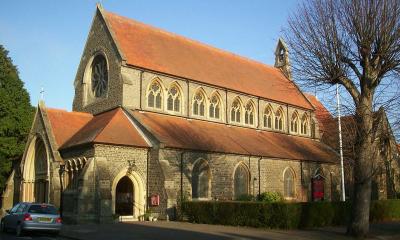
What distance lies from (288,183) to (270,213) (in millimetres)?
13619

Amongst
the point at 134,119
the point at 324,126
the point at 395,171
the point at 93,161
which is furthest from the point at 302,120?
the point at 93,161

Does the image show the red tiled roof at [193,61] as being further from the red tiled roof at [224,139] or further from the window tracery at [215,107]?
the red tiled roof at [224,139]

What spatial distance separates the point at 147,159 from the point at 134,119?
274 cm

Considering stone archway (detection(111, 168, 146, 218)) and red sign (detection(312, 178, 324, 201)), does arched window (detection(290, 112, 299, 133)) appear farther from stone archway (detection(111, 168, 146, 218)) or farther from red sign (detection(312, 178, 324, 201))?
stone archway (detection(111, 168, 146, 218))

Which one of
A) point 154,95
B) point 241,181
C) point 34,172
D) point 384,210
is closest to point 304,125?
point 241,181

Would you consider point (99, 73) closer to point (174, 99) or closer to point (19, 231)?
point (174, 99)

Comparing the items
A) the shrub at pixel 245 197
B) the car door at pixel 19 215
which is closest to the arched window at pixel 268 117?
the shrub at pixel 245 197

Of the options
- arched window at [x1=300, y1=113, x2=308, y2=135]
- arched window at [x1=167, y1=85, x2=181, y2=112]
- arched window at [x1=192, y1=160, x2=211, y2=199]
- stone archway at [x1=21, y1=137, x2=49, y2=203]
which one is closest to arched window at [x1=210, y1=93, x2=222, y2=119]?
arched window at [x1=167, y1=85, x2=181, y2=112]

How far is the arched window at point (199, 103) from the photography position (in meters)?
32.8

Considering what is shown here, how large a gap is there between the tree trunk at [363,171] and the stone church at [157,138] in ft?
13.1

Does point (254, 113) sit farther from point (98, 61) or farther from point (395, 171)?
point (395, 171)

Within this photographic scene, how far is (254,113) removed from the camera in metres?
37.4

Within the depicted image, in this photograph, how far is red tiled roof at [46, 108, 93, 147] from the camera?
2783 cm

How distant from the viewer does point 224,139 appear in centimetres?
3144
